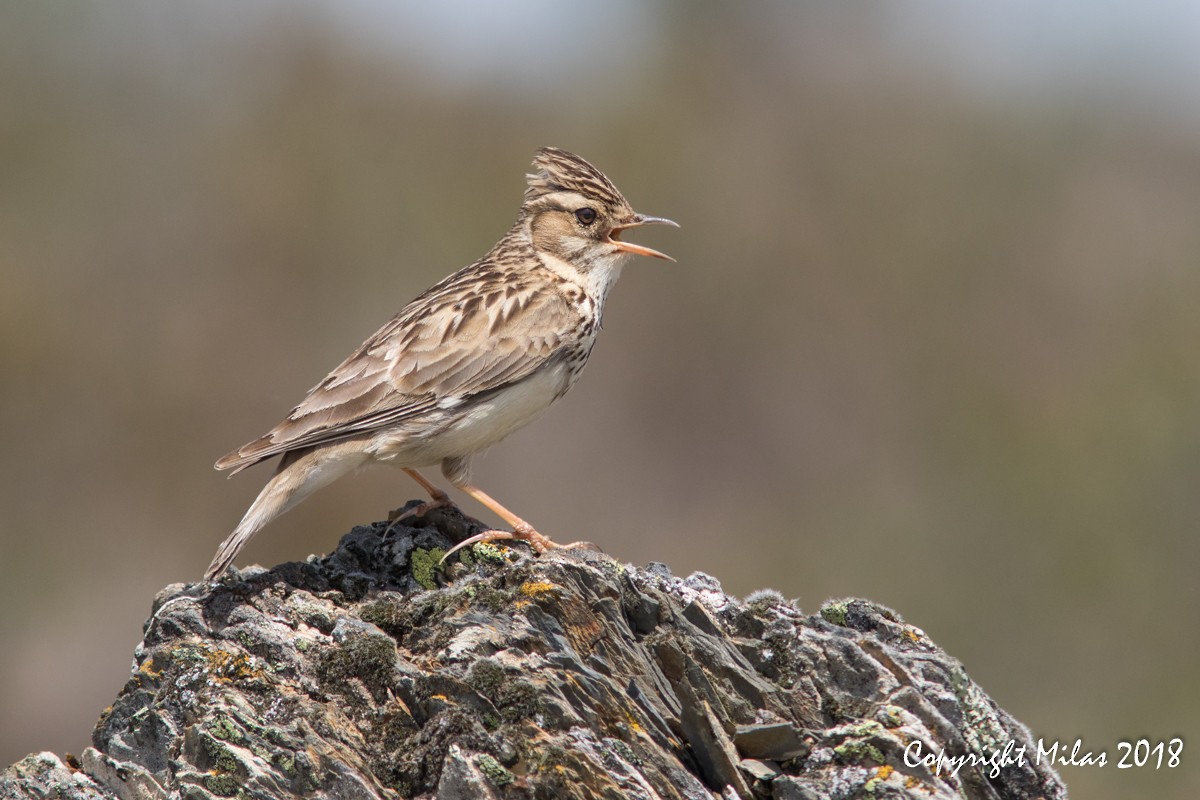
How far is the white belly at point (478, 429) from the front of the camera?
7.36 meters

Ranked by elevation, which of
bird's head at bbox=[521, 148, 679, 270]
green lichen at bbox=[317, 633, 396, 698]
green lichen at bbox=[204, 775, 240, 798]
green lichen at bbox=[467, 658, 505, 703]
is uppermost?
bird's head at bbox=[521, 148, 679, 270]

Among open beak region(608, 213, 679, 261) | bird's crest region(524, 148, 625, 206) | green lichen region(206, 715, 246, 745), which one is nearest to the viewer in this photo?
green lichen region(206, 715, 246, 745)

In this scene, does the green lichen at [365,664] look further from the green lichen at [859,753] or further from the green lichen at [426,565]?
the green lichen at [859,753]

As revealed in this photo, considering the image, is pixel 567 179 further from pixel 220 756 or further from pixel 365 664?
pixel 220 756

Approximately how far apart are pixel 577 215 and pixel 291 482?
272cm

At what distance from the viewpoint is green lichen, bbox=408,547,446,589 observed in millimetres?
6773

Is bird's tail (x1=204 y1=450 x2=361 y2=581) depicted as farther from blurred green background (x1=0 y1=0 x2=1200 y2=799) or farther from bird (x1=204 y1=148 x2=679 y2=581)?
blurred green background (x1=0 y1=0 x2=1200 y2=799)

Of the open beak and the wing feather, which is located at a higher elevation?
the open beak

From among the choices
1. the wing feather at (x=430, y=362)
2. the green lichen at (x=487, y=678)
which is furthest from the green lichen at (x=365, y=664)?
the wing feather at (x=430, y=362)

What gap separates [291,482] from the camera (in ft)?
23.1

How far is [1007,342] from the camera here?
22422 millimetres

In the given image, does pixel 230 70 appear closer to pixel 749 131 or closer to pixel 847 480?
pixel 749 131

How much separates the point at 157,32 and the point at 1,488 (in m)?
9.65

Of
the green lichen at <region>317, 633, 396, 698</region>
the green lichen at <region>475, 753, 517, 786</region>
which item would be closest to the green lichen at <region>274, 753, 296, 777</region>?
the green lichen at <region>317, 633, 396, 698</region>
